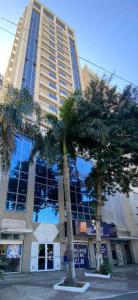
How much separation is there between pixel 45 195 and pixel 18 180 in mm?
3374

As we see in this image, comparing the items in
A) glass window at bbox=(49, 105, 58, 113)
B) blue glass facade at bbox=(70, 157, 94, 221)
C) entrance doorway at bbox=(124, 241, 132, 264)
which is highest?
glass window at bbox=(49, 105, 58, 113)

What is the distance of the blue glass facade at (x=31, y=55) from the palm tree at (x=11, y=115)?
16289 millimetres

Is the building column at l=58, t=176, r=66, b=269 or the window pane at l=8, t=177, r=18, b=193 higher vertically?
the window pane at l=8, t=177, r=18, b=193

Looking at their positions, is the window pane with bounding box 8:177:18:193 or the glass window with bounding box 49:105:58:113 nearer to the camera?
the window pane with bounding box 8:177:18:193

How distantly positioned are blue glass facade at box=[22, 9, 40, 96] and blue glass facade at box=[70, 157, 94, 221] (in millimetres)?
13282

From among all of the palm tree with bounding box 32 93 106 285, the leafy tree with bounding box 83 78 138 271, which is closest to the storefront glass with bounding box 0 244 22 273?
the leafy tree with bounding box 83 78 138 271

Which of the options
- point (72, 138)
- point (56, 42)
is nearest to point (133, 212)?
point (72, 138)

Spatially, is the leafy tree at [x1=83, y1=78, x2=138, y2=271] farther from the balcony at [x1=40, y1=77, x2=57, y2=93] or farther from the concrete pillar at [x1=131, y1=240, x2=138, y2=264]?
the balcony at [x1=40, y1=77, x2=57, y2=93]

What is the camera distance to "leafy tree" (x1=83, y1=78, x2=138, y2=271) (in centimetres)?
1688

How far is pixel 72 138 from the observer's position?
1708 centimetres

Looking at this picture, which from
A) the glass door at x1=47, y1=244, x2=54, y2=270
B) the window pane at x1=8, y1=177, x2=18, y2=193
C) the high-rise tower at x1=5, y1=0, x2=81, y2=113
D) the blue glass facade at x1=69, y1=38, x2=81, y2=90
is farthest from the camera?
the blue glass facade at x1=69, y1=38, x2=81, y2=90

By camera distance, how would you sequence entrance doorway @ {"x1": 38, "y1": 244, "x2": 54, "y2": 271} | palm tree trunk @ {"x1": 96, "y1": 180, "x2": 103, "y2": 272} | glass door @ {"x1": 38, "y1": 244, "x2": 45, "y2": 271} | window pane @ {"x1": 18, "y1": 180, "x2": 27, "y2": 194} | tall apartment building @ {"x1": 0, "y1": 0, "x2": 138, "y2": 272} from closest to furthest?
palm tree trunk @ {"x1": 96, "y1": 180, "x2": 103, "y2": 272}, tall apartment building @ {"x1": 0, "y1": 0, "x2": 138, "y2": 272}, glass door @ {"x1": 38, "y1": 244, "x2": 45, "y2": 271}, entrance doorway @ {"x1": 38, "y1": 244, "x2": 54, "y2": 271}, window pane @ {"x1": 18, "y1": 180, "x2": 27, "y2": 194}

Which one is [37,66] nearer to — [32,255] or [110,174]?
[110,174]

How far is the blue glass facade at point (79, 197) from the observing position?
23.5m
